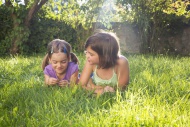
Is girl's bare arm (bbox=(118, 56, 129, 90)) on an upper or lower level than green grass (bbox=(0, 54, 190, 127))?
upper

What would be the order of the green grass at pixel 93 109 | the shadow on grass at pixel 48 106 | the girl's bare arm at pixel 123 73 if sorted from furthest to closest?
1. the girl's bare arm at pixel 123 73
2. the shadow on grass at pixel 48 106
3. the green grass at pixel 93 109

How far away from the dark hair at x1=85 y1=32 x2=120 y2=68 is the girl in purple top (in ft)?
1.81

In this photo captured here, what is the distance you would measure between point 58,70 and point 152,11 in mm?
8207

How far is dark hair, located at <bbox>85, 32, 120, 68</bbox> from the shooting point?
10.1ft

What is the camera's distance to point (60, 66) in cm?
354

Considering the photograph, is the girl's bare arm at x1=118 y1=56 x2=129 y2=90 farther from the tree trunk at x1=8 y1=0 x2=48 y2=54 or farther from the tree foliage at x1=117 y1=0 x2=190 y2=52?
the tree foliage at x1=117 y1=0 x2=190 y2=52

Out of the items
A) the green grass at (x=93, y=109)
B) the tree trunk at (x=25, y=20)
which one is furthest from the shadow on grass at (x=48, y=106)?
the tree trunk at (x=25, y=20)

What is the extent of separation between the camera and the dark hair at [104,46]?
10.1 feet

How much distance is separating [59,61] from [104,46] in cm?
77

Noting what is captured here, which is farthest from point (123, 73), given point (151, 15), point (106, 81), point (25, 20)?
point (151, 15)

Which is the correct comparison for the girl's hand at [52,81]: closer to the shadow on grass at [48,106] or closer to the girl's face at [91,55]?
the shadow on grass at [48,106]

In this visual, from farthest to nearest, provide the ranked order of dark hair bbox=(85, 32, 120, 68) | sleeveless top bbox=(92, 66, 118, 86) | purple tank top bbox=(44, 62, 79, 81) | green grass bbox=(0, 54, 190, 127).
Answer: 1. purple tank top bbox=(44, 62, 79, 81)
2. sleeveless top bbox=(92, 66, 118, 86)
3. dark hair bbox=(85, 32, 120, 68)
4. green grass bbox=(0, 54, 190, 127)

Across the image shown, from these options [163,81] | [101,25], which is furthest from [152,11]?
[163,81]

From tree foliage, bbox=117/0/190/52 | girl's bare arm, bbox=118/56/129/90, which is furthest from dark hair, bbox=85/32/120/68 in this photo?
tree foliage, bbox=117/0/190/52
